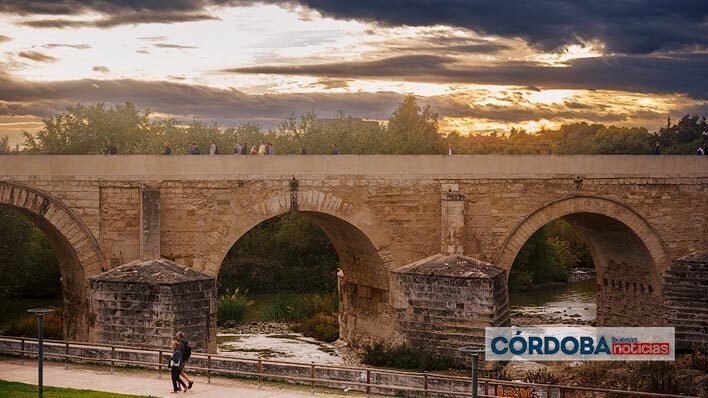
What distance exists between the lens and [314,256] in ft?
115

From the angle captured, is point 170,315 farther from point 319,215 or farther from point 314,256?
point 314,256

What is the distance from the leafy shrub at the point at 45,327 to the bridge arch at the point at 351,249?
4.99 metres

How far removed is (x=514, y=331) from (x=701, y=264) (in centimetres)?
437

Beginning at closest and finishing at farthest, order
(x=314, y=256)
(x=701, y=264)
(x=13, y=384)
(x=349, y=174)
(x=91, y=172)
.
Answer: (x=13, y=384)
(x=91, y=172)
(x=349, y=174)
(x=701, y=264)
(x=314, y=256)

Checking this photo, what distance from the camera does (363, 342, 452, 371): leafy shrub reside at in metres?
18.2

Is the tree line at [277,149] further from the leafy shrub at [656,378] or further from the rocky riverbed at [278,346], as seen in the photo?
the leafy shrub at [656,378]

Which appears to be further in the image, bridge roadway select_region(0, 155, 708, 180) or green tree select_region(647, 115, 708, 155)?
green tree select_region(647, 115, 708, 155)

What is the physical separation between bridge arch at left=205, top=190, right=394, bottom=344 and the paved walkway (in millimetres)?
3939

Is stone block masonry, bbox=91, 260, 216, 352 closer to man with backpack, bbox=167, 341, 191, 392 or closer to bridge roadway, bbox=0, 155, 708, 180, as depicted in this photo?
bridge roadway, bbox=0, 155, 708, 180

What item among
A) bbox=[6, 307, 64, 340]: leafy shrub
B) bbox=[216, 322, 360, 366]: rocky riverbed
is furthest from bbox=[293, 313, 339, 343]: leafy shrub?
bbox=[6, 307, 64, 340]: leafy shrub

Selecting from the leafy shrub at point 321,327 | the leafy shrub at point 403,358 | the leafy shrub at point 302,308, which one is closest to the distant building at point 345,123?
the leafy shrub at point 302,308

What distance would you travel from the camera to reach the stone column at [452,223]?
19.9 metres

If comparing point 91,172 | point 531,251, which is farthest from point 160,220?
point 531,251

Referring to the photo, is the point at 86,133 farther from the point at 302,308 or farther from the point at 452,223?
the point at 452,223
